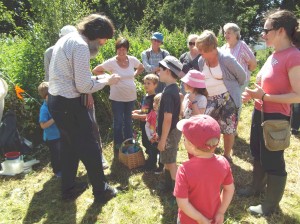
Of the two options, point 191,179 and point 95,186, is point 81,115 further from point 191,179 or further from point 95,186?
point 191,179

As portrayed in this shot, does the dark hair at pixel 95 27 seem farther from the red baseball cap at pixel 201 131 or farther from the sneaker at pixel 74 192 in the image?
the sneaker at pixel 74 192

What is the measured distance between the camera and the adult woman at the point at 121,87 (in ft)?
15.0

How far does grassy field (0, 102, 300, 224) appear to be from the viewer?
3.29 meters

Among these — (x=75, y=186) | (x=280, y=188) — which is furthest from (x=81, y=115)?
(x=280, y=188)

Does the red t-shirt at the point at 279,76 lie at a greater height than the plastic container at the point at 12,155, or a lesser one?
greater

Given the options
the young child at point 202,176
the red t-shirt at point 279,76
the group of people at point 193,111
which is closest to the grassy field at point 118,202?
the group of people at point 193,111

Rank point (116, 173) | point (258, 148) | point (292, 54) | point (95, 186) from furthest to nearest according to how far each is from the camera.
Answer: point (116, 173)
point (95, 186)
point (258, 148)
point (292, 54)

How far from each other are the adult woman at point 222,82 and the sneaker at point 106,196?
148cm

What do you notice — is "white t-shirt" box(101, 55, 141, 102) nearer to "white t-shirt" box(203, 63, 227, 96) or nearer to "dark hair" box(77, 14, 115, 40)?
"white t-shirt" box(203, 63, 227, 96)

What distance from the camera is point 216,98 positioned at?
151 inches

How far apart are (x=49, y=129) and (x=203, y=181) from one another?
8.89 ft

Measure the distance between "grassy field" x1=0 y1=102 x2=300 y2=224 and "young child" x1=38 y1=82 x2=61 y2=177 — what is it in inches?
10.7

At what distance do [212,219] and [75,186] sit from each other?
219cm

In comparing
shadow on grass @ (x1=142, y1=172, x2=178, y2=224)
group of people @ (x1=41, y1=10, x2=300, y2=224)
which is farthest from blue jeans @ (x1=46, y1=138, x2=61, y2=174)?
shadow on grass @ (x1=142, y1=172, x2=178, y2=224)
